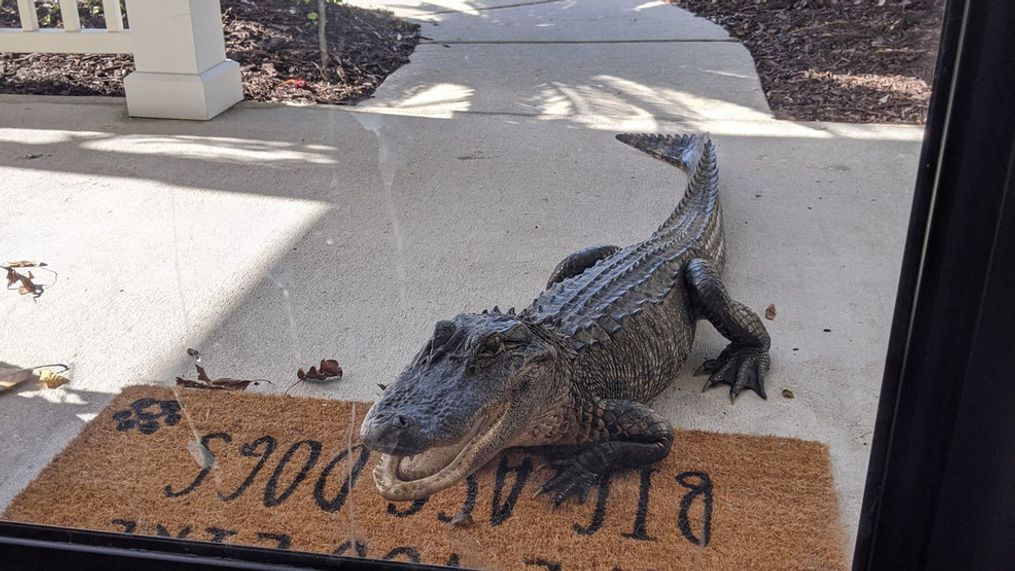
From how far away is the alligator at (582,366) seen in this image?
158cm

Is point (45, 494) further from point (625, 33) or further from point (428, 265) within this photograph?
point (625, 33)

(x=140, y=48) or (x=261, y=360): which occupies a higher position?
(x=140, y=48)

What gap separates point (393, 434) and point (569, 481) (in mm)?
494

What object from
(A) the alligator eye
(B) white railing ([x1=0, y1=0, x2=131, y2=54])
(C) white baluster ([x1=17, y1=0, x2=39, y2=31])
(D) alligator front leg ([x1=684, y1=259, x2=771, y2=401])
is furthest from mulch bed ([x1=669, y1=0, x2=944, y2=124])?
(C) white baluster ([x1=17, y1=0, x2=39, y2=31])

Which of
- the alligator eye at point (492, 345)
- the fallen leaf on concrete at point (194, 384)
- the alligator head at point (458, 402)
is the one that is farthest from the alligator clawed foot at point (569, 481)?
the fallen leaf on concrete at point (194, 384)

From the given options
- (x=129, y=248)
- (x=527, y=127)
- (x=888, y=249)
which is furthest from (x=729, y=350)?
(x=129, y=248)

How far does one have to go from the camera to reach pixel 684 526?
64.0 inches

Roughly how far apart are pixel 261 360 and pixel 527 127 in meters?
0.93

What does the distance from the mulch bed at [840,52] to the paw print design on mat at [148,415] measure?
141cm

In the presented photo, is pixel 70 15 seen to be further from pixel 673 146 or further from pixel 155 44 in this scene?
pixel 673 146

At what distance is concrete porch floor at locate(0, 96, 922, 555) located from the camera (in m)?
2.00

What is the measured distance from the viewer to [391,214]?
2.43 metres

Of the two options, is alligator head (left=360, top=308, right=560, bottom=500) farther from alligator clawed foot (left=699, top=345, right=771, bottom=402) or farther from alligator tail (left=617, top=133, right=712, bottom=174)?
alligator tail (left=617, top=133, right=712, bottom=174)

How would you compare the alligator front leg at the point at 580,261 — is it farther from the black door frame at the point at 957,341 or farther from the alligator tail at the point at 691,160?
the black door frame at the point at 957,341
